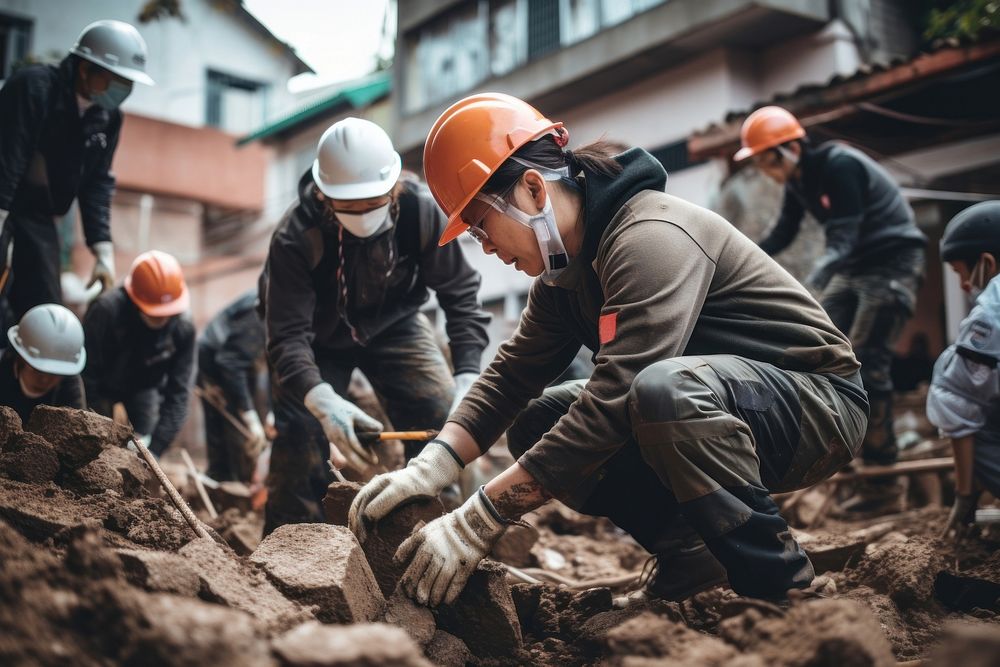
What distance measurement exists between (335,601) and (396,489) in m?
0.53

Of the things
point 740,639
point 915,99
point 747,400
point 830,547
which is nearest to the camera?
point 740,639

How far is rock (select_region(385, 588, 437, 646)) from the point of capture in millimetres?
2406

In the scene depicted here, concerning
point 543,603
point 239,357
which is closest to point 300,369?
point 543,603

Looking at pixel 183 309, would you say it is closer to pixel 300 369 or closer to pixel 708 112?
pixel 300 369

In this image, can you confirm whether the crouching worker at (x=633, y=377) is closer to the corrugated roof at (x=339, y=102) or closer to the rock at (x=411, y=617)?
the rock at (x=411, y=617)

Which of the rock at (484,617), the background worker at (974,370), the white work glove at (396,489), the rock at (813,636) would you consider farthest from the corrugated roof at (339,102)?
the rock at (813,636)

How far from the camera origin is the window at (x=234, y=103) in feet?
59.5

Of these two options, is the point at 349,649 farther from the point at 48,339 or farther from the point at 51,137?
the point at 51,137

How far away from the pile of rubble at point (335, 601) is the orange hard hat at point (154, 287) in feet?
6.87

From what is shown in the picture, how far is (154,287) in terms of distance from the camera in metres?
5.66

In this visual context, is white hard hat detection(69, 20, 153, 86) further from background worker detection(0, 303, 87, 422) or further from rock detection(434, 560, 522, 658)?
rock detection(434, 560, 522, 658)

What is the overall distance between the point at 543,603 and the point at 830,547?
1.19m

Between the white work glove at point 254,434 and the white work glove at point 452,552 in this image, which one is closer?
the white work glove at point 452,552

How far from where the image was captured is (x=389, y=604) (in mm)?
2502
